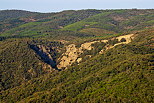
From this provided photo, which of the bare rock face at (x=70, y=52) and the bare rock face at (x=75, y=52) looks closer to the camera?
the bare rock face at (x=70, y=52)

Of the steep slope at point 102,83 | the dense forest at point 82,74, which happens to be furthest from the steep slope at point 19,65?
the steep slope at point 102,83

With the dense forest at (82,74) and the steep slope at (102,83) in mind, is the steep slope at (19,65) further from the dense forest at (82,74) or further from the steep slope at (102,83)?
the steep slope at (102,83)

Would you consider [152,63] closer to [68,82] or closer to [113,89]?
[113,89]

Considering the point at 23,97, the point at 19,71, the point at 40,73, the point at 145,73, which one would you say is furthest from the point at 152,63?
the point at 19,71

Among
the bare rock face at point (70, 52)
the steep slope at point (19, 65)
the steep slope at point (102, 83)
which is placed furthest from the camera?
the bare rock face at point (70, 52)

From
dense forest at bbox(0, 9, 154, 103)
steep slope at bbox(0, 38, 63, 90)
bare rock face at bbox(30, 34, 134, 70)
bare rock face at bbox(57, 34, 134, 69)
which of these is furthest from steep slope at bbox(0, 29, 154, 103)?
bare rock face at bbox(57, 34, 134, 69)

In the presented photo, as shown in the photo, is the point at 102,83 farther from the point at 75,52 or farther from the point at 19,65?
the point at 75,52

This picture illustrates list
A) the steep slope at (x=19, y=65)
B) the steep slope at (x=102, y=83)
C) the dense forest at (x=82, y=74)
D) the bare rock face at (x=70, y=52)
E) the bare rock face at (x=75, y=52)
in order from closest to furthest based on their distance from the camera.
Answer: the steep slope at (x=102, y=83)
the dense forest at (x=82, y=74)
the steep slope at (x=19, y=65)
the bare rock face at (x=70, y=52)
the bare rock face at (x=75, y=52)

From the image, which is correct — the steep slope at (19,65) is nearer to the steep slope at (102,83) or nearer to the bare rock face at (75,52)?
the bare rock face at (75,52)

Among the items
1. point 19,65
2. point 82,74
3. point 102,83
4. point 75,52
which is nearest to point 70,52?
point 75,52
